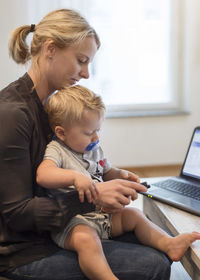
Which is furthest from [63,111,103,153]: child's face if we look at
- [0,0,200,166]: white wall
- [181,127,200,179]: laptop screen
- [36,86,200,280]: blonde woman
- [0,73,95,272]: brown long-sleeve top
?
[0,0,200,166]: white wall

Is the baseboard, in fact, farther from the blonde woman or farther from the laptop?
the blonde woman

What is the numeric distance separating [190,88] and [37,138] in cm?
282

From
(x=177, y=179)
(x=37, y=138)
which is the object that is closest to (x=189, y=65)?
(x=177, y=179)

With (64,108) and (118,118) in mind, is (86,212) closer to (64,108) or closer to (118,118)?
(64,108)

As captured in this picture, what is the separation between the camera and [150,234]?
43.0 inches

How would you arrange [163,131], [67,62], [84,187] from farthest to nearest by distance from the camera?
[163,131] → [67,62] → [84,187]

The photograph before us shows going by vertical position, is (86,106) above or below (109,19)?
below

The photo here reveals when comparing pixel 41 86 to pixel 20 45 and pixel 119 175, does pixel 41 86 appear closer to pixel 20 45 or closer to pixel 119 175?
pixel 20 45

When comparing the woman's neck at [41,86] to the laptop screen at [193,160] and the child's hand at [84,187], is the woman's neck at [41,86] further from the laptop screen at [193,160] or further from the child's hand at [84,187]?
the laptop screen at [193,160]

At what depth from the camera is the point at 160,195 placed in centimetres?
127

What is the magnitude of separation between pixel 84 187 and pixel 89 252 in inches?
7.4

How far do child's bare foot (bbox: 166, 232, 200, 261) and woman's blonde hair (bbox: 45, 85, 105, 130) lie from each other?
1.57 feet

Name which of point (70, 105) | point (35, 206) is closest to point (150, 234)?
point (35, 206)

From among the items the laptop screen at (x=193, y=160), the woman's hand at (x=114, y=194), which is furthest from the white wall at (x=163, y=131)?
the woman's hand at (x=114, y=194)
